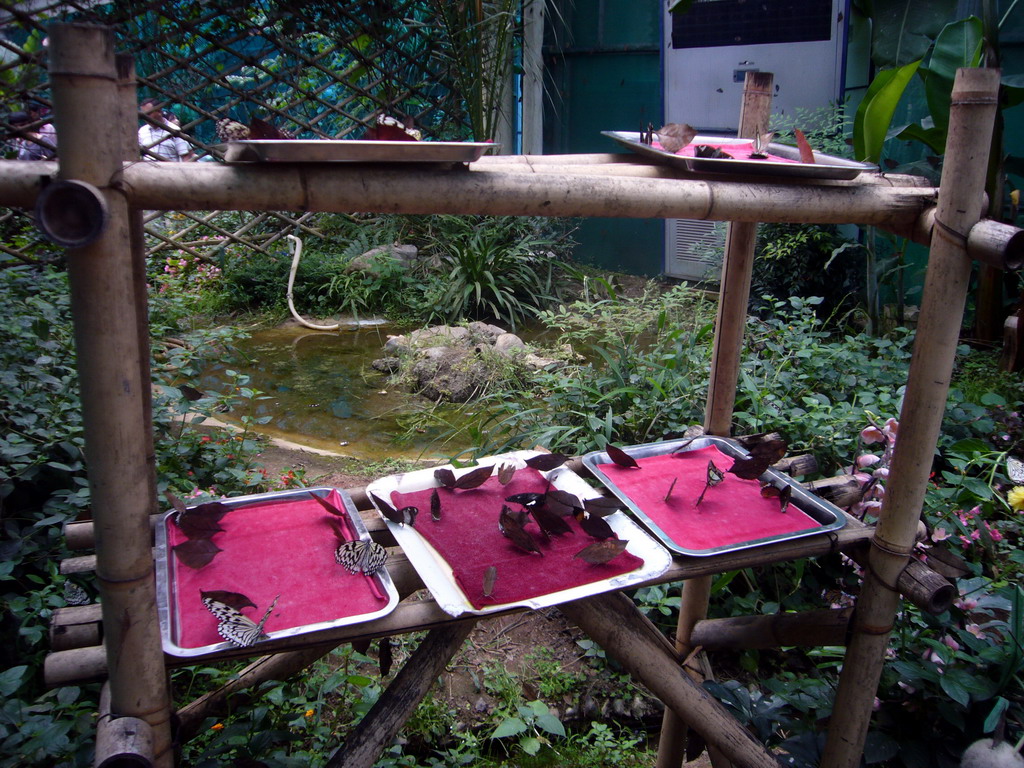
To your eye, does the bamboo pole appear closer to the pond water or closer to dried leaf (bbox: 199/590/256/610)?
dried leaf (bbox: 199/590/256/610)

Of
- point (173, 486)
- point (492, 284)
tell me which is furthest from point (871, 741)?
point (492, 284)

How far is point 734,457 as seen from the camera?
5.60 ft

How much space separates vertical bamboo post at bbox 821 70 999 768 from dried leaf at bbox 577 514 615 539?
45 centimetres

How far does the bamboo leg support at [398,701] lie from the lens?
119 centimetres

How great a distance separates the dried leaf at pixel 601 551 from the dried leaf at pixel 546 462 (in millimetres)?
332

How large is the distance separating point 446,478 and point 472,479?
50mm

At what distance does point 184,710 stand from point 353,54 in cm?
506

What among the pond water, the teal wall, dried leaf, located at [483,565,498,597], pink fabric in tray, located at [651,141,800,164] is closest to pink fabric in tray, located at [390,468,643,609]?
dried leaf, located at [483,565,498,597]

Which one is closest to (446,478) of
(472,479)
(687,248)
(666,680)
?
(472,479)

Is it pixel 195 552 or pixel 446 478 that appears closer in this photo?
pixel 195 552

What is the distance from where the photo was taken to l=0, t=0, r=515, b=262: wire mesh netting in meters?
4.69

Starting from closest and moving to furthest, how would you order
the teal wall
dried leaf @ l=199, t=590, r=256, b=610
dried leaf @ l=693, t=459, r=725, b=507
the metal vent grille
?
dried leaf @ l=199, t=590, r=256, b=610
dried leaf @ l=693, t=459, r=725, b=507
the metal vent grille
the teal wall

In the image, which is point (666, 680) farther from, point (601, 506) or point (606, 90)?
Result: point (606, 90)

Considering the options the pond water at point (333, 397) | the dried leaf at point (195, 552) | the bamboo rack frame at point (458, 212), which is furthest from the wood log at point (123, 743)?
the pond water at point (333, 397)
